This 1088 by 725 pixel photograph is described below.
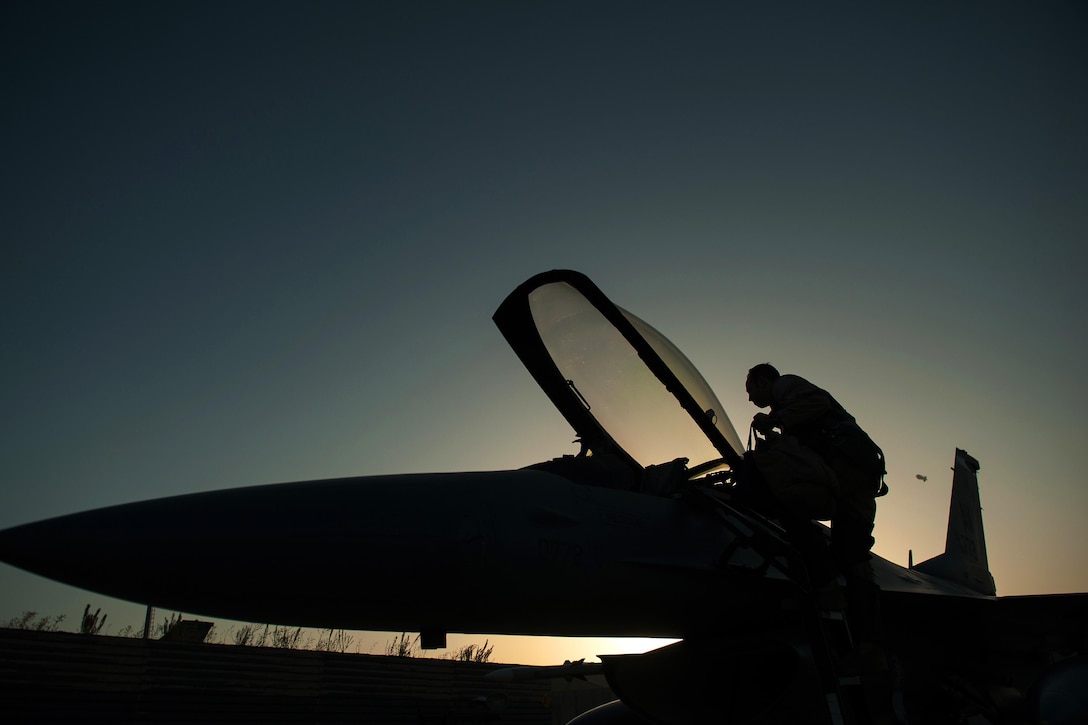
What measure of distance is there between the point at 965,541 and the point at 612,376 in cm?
754

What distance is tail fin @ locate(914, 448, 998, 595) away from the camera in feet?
27.3

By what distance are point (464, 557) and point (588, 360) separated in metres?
2.29

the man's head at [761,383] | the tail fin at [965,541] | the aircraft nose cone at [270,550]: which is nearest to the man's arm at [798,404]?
Result: the man's head at [761,383]

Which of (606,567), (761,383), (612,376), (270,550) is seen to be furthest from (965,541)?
(270,550)

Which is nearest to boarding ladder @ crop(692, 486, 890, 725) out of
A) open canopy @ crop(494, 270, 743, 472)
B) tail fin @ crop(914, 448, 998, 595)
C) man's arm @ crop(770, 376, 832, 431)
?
open canopy @ crop(494, 270, 743, 472)

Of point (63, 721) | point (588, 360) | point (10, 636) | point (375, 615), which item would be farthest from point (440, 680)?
point (375, 615)

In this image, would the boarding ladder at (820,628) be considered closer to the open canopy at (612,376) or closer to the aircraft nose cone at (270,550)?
the open canopy at (612,376)

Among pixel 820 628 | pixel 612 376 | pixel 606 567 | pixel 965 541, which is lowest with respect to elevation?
pixel 820 628

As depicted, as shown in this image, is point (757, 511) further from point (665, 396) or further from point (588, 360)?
point (588, 360)

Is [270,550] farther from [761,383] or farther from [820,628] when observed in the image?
[761,383]

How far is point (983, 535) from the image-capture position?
10156 millimetres

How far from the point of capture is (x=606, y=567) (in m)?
3.25

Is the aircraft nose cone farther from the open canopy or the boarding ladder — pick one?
the open canopy

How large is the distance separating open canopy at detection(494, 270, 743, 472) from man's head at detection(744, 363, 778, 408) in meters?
0.27
